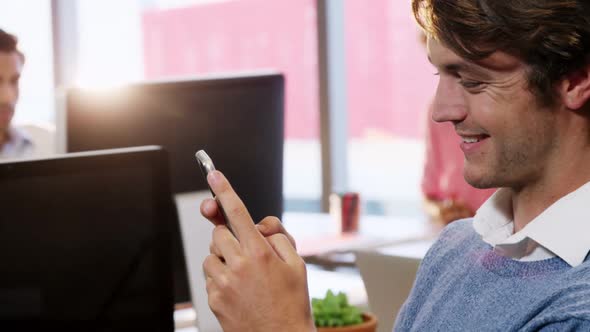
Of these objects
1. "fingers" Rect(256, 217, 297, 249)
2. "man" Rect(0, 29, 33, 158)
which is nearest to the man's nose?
"fingers" Rect(256, 217, 297, 249)

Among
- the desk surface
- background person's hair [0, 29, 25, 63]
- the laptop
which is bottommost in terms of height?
the desk surface

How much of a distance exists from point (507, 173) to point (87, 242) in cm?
58

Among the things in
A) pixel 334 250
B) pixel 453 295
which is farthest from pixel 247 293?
pixel 334 250

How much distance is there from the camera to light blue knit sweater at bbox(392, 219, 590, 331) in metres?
0.97

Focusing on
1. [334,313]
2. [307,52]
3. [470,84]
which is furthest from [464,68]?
[307,52]

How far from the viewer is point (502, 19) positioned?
3.43 ft

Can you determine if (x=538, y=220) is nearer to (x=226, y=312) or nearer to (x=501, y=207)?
(x=501, y=207)

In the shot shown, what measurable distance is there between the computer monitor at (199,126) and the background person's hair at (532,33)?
0.90 m

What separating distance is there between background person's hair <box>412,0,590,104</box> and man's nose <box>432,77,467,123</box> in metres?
0.06

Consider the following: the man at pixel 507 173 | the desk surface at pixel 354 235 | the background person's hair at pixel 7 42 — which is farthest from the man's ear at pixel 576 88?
the background person's hair at pixel 7 42

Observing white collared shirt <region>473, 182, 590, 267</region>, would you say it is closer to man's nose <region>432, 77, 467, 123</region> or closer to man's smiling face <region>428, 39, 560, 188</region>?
man's smiling face <region>428, 39, 560, 188</region>

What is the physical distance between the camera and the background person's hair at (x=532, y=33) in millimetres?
1034

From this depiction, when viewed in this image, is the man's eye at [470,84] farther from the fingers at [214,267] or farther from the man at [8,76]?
the man at [8,76]

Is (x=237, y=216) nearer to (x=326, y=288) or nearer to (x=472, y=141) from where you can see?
(x=472, y=141)
